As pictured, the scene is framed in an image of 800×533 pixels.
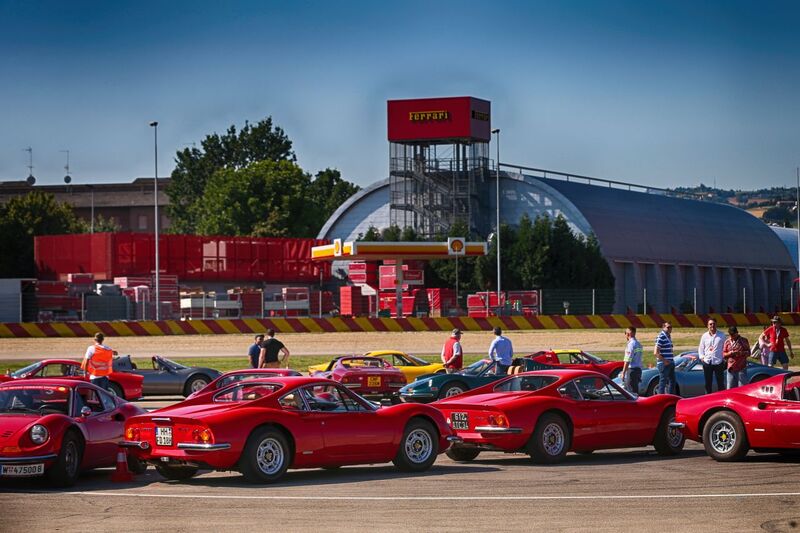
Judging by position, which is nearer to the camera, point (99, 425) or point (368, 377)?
point (99, 425)

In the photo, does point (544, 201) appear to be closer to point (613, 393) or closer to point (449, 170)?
point (449, 170)

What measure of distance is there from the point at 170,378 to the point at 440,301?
38.3 metres

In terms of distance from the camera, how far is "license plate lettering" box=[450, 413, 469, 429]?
54.7 ft

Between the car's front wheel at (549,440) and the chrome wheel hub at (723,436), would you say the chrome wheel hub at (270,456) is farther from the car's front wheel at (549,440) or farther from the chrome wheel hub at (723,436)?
the chrome wheel hub at (723,436)

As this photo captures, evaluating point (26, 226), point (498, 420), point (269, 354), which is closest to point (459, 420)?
point (498, 420)

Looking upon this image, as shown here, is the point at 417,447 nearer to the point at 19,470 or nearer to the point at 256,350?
the point at 19,470

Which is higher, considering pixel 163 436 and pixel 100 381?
pixel 100 381

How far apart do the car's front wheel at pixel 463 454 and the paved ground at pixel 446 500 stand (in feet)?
2.07

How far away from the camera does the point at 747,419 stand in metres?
16.4

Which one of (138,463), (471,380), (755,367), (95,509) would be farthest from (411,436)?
(755,367)

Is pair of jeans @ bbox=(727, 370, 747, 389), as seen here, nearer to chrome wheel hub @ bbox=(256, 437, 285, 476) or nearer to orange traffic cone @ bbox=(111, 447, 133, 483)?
chrome wheel hub @ bbox=(256, 437, 285, 476)

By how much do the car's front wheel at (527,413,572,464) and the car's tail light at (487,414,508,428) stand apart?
0.44m

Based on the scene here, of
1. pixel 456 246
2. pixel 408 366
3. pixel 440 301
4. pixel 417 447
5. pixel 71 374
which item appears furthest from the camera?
pixel 440 301

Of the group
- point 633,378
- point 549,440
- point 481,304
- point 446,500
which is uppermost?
point 481,304
